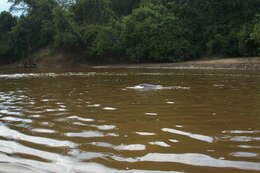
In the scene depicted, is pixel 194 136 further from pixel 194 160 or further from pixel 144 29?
pixel 144 29

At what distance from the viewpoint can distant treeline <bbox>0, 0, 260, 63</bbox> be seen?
3944cm

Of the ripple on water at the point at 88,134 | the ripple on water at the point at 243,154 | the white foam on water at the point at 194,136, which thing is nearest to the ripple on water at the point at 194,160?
the ripple on water at the point at 243,154

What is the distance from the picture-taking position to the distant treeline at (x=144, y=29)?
1553 inches

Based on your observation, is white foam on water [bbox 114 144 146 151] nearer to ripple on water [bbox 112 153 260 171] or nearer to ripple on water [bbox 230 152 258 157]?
ripple on water [bbox 112 153 260 171]

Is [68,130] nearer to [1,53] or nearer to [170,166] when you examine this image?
[170,166]

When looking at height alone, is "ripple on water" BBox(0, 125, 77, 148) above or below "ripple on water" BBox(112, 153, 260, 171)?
above

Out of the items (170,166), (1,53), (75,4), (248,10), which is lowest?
(170,166)

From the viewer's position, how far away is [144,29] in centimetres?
4131

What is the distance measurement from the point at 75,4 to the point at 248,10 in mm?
26237

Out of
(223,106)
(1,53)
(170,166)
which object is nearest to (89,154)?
(170,166)

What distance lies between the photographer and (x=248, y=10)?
39.7m

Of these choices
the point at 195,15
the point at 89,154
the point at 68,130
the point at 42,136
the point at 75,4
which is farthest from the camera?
the point at 75,4

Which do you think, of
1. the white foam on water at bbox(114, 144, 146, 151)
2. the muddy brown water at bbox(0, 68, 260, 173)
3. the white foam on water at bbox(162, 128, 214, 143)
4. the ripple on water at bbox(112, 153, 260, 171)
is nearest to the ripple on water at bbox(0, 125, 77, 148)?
the muddy brown water at bbox(0, 68, 260, 173)

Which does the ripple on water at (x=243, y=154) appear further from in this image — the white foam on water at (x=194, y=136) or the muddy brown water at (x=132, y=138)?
the white foam on water at (x=194, y=136)
